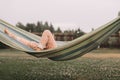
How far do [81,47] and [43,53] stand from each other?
0.60 metres

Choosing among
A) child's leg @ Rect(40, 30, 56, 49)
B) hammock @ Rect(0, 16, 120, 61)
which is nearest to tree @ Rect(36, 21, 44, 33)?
child's leg @ Rect(40, 30, 56, 49)

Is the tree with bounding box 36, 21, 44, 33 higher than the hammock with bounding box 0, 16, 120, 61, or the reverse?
the tree with bounding box 36, 21, 44, 33

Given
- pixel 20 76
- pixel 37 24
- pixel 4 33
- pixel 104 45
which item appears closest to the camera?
pixel 4 33

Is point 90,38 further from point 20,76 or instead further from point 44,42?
point 20,76

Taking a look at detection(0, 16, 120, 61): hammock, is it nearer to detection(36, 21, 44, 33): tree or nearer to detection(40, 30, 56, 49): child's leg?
detection(40, 30, 56, 49): child's leg

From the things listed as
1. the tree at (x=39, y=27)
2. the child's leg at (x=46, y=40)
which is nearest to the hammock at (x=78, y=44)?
the child's leg at (x=46, y=40)

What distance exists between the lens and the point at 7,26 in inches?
259

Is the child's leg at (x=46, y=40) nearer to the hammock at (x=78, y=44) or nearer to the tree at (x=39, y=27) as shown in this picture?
the hammock at (x=78, y=44)

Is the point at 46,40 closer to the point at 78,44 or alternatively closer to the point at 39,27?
the point at 78,44

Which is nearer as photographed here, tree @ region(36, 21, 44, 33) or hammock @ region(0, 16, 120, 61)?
hammock @ region(0, 16, 120, 61)

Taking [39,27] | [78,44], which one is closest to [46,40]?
[78,44]

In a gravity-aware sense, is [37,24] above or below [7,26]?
above

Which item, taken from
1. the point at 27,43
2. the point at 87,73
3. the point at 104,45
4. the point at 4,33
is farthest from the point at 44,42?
the point at 104,45

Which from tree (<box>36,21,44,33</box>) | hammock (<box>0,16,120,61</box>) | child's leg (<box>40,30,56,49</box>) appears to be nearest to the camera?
hammock (<box>0,16,120,61</box>)
